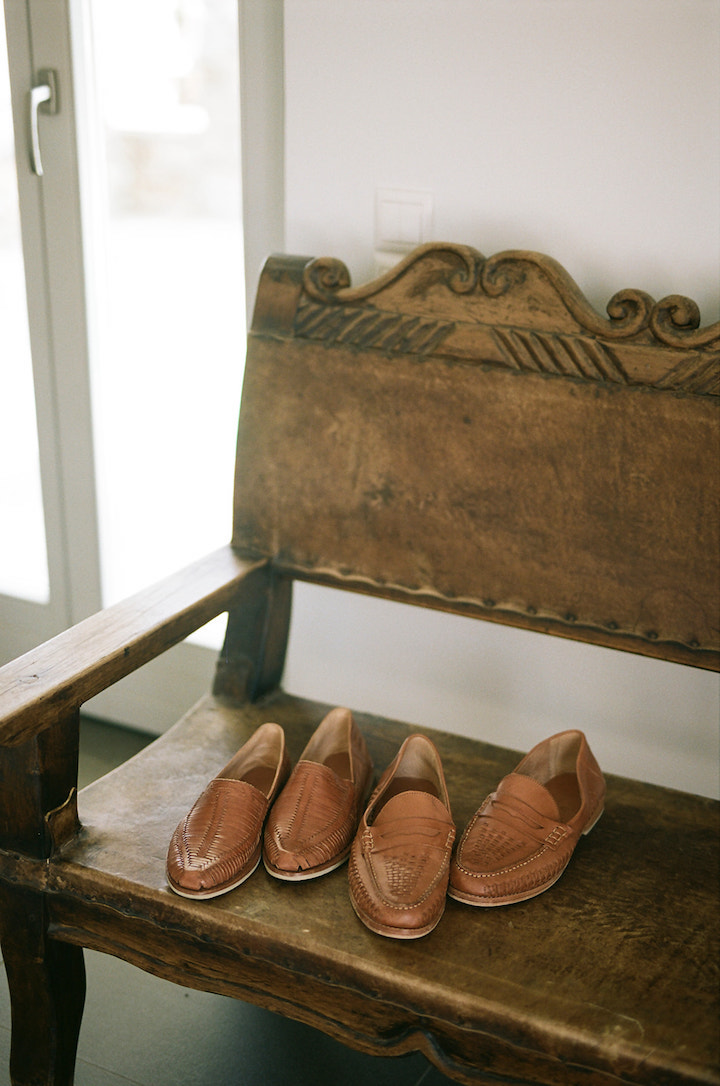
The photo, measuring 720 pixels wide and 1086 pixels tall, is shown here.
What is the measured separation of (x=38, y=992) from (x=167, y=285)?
1.19 metres

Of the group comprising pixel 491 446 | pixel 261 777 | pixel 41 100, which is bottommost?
pixel 261 777

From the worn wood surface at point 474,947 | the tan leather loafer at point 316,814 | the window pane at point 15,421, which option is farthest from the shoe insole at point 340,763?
the window pane at point 15,421

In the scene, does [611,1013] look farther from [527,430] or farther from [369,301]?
[369,301]

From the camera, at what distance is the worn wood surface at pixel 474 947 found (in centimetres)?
100

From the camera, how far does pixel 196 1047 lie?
147 cm

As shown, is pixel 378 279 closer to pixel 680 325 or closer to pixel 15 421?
pixel 680 325

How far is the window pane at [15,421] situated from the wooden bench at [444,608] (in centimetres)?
77

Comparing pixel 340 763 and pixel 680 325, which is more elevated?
pixel 680 325

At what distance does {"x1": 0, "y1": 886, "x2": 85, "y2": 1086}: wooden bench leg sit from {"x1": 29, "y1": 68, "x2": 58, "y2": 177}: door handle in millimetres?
1301

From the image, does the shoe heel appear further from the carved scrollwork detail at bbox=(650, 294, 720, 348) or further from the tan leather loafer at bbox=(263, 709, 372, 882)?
the carved scrollwork detail at bbox=(650, 294, 720, 348)

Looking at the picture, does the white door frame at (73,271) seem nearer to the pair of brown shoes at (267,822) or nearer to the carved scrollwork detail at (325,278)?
the carved scrollwork detail at (325,278)

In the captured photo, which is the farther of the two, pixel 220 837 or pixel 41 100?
pixel 41 100

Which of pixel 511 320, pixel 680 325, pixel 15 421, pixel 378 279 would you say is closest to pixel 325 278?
pixel 378 279

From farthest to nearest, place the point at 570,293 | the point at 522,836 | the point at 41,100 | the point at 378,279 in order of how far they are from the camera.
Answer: the point at 41,100
the point at 378,279
the point at 570,293
the point at 522,836
